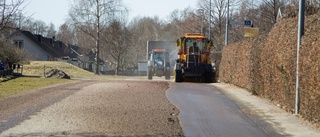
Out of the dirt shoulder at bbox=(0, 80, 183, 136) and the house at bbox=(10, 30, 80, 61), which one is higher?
the house at bbox=(10, 30, 80, 61)

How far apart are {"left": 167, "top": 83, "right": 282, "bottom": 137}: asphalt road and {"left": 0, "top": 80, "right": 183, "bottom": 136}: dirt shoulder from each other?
371mm

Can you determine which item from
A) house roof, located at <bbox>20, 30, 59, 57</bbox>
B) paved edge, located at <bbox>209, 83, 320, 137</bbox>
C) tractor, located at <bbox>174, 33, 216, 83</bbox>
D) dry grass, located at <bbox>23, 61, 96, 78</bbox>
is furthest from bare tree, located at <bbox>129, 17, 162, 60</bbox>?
paved edge, located at <bbox>209, 83, 320, 137</bbox>

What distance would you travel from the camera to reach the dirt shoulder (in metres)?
11.4

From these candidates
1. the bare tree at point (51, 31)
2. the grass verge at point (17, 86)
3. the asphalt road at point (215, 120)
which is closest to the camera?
the asphalt road at point (215, 120)

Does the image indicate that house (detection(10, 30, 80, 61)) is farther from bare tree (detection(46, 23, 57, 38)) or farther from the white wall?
bare tree (detection(46, 23, 57, 38))

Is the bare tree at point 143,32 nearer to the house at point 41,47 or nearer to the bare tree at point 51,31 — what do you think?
the house at point 41,47

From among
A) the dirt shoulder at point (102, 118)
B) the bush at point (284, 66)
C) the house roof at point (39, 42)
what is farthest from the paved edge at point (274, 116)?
the house roof at point (39, 42)

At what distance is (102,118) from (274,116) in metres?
4.80

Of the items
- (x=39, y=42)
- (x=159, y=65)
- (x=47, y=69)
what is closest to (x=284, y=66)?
(x=159, y=65)

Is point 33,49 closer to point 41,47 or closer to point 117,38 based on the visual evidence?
point 41,47

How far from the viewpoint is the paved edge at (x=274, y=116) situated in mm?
11677

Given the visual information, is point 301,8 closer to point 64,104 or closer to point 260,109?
point 260,109

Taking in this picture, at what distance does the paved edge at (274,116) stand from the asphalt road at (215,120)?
28 centimetres

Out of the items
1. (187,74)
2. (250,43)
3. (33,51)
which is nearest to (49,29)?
(33,51)
